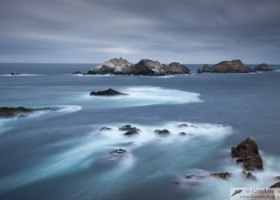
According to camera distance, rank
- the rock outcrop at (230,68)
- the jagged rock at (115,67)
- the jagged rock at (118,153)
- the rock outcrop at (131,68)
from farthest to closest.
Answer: the rock outcrop at (230,68) < the jagged rock at (115,67) < the rock outcrop at (131,68) < the jagged rock at (118,153)

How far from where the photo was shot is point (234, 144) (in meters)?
23.3

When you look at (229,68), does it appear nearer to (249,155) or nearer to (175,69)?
(175,69)

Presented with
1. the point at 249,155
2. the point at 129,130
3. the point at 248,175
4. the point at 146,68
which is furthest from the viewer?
the point at 146,68

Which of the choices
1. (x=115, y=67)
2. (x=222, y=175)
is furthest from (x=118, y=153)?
(x=115, y=67)

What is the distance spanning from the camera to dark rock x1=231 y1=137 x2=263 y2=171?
1767cm

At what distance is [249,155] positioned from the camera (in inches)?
733

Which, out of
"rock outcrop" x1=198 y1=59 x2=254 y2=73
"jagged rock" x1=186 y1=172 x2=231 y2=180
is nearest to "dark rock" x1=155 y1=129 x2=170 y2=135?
"jagged rock" x1=186 y1=172 x2=231 y2=180

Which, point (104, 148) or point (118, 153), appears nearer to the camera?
point (118, 153)

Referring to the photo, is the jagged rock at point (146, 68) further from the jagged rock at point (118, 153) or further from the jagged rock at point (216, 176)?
the jagged rock at point (216, 176)

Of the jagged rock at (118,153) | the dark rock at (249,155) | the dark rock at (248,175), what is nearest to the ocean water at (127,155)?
the dark rock at (248,175)

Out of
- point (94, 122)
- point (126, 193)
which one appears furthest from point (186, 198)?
point (94, 122)

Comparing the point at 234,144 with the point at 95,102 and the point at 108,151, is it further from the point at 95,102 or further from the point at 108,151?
the point at 95,102

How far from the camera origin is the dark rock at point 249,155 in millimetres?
17672

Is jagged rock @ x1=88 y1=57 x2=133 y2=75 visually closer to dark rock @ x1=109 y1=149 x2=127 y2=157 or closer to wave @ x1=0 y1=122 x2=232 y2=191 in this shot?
wave @ x1=0 y1=122 x2=232 y2=191
